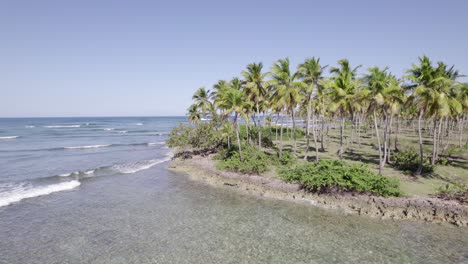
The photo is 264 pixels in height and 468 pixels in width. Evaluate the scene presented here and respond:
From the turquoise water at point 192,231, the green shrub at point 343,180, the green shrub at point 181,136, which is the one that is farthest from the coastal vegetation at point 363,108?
the green shrub at point 181,136

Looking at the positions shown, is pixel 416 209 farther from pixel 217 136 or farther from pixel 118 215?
pixel 217 136

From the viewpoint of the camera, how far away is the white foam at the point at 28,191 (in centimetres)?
2345

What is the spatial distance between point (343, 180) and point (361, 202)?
6.88 feet

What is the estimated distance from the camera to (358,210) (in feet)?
65.9

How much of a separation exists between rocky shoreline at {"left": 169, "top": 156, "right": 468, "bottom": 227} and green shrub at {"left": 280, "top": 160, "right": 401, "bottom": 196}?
1.93 feet

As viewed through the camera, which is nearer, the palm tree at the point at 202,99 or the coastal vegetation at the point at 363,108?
the coastal vegetation at the point at 363,108

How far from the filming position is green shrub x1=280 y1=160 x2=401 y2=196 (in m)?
21.0

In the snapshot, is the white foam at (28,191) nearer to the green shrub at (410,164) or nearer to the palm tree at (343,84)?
the palm tree at (343,84)

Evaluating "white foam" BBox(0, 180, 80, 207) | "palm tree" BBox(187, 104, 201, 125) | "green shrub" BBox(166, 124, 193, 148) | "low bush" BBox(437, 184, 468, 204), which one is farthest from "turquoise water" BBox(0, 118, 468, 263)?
"palm tree" BBox(187, 104, 201, 125)

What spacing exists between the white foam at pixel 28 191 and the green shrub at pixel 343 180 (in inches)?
908

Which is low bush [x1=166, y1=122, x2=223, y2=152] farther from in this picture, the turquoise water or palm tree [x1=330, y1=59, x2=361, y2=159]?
palm tree [x1=330, y1=59, x2=361, y2=159]

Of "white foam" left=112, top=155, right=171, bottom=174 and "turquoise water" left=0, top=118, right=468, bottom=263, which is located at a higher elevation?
"white foam" left=112, top=155, right=171, bottom=174

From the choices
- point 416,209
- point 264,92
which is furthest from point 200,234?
point 264,92

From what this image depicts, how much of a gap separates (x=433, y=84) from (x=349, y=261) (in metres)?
19.5
